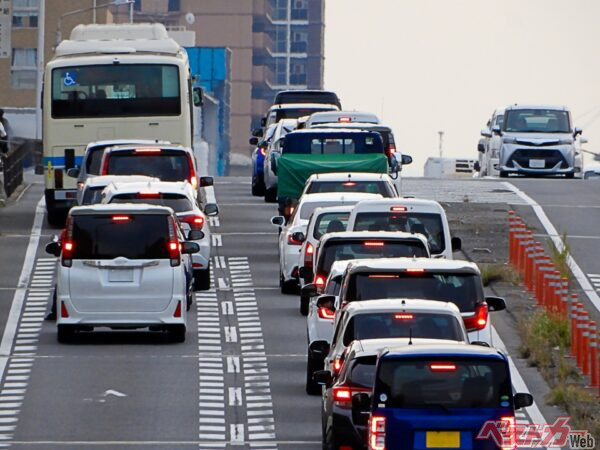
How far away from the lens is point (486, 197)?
165 feet

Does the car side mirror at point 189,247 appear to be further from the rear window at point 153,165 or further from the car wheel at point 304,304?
the rear window at point 153,165

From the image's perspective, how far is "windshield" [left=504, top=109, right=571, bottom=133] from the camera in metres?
58.1

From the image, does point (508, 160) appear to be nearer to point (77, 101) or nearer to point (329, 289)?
point (77, 101)

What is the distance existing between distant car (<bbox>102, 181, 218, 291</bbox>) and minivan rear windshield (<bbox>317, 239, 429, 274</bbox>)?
5154 mm

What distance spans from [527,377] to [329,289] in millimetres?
3733

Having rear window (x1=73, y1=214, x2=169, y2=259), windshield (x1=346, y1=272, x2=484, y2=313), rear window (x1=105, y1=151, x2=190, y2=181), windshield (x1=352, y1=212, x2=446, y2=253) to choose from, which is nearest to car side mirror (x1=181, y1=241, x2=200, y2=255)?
rear window (x1=73, y1=214, x2=169, y2=259)

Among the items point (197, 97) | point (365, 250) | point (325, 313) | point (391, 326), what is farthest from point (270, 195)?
point (391, 326)

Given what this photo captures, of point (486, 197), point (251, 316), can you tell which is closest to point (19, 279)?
point (251, 316)

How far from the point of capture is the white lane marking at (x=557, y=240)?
3488 cm

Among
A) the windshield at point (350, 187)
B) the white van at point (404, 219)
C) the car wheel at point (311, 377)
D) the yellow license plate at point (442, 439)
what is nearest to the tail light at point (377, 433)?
the yellow license plate at point (442, 439)

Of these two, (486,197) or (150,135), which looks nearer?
(150,135)

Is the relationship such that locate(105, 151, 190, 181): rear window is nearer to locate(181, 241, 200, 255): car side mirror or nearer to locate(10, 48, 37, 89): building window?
locate(181, 241, 200, 255): car side mirror

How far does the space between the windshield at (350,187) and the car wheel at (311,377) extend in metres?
11.6

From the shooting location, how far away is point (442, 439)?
1678 centimetres
